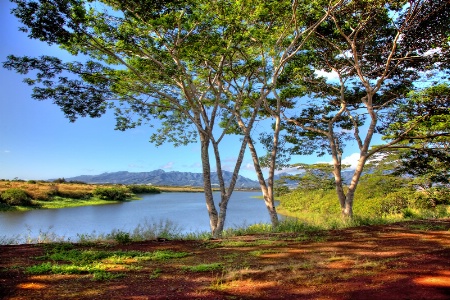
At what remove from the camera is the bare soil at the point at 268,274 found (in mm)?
3646

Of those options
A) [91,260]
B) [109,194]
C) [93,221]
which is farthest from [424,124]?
[109,194]

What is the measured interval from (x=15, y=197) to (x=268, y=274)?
35.1m

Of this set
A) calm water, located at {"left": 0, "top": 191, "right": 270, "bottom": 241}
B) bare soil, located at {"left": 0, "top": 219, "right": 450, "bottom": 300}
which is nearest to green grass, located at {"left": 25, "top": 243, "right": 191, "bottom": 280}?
bare soil, located at {"left": 0, "top": 219, "right": 450, "bottom": 300}

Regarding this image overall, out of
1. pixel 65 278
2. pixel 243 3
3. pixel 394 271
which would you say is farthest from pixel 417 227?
pixel 65 278

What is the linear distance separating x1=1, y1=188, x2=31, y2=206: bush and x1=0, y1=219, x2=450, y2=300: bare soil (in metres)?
29.9

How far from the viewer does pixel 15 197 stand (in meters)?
32.4

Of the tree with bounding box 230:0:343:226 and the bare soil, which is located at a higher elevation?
the tree with bounding box 230:0:343:226

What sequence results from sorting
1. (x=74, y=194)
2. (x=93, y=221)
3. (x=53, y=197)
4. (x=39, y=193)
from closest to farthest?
1. (x=93, y=221)
2. (x=39, y=193)
3. (x=53, y=197)
4. (x=74, y=194)

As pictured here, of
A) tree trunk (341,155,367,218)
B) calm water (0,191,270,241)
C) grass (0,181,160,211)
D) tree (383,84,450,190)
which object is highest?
tree (383,84,450,190)

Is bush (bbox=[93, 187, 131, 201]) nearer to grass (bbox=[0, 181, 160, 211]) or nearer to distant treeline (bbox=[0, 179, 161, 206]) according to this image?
distant treeline (bbox=[0, 179, 161, 206])

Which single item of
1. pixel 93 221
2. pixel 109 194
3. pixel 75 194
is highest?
pixel 75 194

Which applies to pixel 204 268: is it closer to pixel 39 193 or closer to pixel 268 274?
pixel 268 274

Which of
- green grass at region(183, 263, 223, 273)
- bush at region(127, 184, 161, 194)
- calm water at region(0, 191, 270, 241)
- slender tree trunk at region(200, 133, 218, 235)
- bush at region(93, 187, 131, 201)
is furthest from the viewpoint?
bush at region(127, 184, 161, 194)

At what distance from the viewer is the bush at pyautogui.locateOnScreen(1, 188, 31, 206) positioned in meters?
31.9
